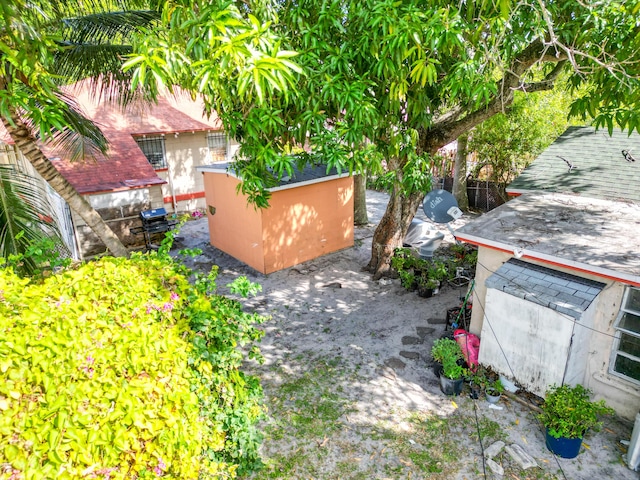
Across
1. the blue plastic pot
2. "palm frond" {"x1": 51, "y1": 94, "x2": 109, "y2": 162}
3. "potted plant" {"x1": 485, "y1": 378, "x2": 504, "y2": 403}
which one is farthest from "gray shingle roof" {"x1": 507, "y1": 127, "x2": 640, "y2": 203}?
"palm frond" {"x1": 51, "y1": 94, "x2": 109, "y2": 162}

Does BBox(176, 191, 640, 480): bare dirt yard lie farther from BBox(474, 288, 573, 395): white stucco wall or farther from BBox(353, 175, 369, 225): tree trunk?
BBox(353, 175, 369, 225): tree trunk

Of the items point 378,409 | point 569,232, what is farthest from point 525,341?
point 378,409

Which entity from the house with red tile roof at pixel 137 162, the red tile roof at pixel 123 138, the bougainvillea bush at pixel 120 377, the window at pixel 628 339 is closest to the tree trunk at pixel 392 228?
the house with red tile roof at pixel 137 162

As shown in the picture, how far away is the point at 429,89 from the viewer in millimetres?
8422

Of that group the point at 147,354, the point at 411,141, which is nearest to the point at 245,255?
the point at 411,141

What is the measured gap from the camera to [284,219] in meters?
12.4

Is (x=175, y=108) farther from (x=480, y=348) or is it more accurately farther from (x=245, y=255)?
(x=480, y=348)

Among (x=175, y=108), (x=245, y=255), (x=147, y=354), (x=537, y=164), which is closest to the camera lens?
(x=147, y=354)

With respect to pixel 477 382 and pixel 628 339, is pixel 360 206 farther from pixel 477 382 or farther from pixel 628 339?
pixel 628 339

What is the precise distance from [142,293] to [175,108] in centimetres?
1658

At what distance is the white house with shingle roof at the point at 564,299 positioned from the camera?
20.7ft

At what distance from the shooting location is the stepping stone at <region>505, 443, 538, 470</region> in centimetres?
580

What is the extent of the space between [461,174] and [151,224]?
12.3 metres

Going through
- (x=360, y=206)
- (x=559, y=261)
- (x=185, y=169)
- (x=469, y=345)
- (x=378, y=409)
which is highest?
(x=559, y=261)
